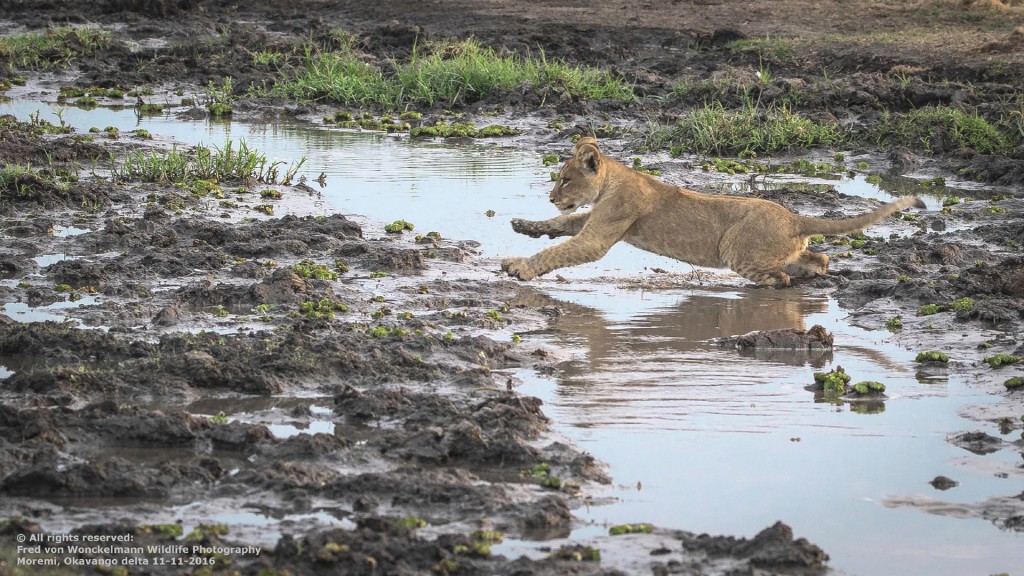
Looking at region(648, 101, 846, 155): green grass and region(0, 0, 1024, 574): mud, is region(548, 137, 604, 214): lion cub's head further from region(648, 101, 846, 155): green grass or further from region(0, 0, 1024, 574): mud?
region(648, 101, 846, 155): green grass

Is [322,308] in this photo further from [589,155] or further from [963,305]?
[963,305]

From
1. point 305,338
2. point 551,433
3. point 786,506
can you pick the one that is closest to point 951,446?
point 786,506

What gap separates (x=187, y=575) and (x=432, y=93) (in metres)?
14.1

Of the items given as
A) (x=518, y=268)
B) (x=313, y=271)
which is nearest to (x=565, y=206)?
(x=518, y=268)

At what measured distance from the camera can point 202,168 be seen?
1230cm

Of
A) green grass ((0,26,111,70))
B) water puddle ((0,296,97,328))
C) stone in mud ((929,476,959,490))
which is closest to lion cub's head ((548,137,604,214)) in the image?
water puddle ((0,296,97,328))

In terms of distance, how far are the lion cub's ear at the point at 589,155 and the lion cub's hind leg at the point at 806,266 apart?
1.63 meters

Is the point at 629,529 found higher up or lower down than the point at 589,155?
lower down

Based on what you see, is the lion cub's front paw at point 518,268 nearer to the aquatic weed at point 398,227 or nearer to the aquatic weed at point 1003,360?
the aquatic weed at point 398,227

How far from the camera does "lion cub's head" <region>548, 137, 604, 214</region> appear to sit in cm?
939

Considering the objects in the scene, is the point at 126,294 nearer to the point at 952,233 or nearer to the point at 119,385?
the point at 119,385

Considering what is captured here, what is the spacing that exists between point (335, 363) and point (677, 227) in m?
3.68

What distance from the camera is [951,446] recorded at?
19.9ft

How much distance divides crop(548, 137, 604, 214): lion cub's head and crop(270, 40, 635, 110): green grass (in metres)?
8.37
